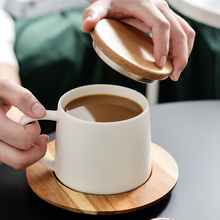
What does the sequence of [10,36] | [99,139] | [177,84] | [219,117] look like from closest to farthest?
1. [99,139]
2. [219,117]
3. [10,36]
4. [177,84]

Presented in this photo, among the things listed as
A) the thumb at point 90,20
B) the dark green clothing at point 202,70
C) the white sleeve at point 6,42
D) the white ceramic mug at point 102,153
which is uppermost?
the thumb at point 90,20

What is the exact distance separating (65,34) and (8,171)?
896 mm

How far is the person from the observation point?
0.43 metres

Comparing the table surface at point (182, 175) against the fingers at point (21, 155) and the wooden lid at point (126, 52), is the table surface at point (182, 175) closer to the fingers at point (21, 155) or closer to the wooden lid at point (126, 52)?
the fingers at point (21, 155)

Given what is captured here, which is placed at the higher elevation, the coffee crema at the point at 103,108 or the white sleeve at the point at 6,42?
the coffee crema at the point at 103,108

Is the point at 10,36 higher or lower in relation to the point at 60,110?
lower

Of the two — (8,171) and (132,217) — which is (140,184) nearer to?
(132,217)

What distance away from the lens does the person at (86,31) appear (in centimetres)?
43

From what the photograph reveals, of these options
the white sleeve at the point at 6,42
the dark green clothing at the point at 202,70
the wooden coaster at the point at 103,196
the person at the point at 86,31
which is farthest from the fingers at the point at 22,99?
the dark green clothing at the point at 202,70

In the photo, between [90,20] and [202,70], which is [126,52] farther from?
[202,70]

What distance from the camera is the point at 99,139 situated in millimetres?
397

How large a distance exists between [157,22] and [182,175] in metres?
0.26

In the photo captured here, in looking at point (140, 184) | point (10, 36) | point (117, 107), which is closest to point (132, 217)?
point (140, 184)

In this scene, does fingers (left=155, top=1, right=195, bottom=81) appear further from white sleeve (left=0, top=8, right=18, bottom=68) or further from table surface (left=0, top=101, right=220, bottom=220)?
white sleeve (left=0, top=8, right=18, bottom=68)
